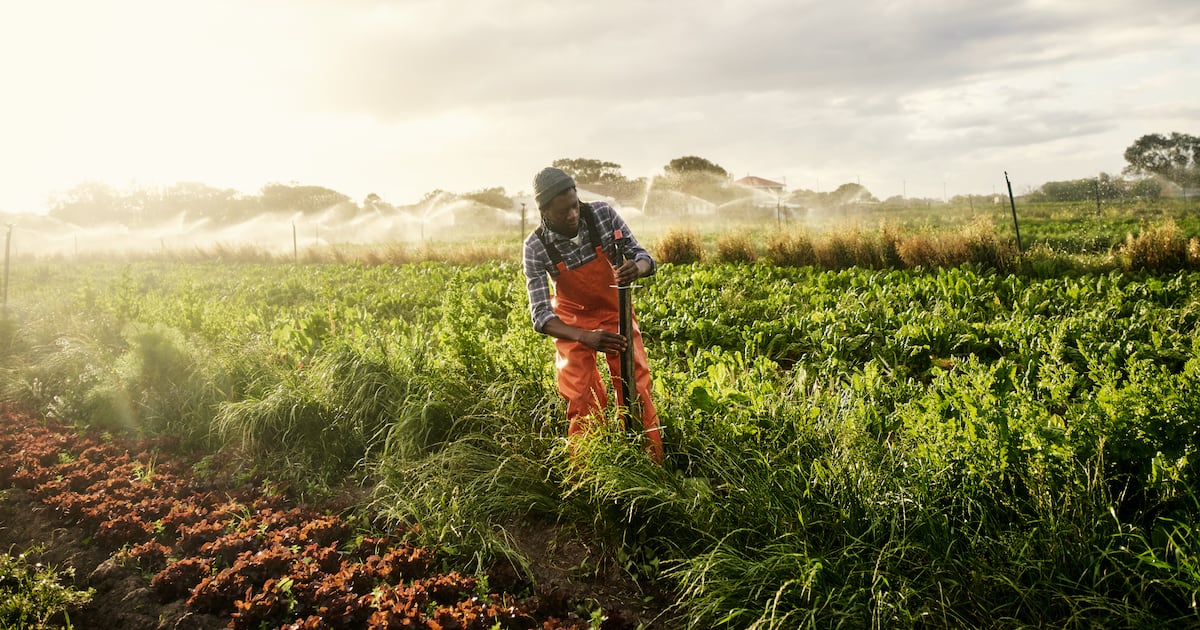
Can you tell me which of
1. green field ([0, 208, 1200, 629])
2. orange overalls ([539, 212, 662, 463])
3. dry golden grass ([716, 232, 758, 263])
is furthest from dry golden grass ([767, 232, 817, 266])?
orange overalls ([539, 212, 662, 463])

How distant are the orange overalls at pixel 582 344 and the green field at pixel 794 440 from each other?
0.21 metres

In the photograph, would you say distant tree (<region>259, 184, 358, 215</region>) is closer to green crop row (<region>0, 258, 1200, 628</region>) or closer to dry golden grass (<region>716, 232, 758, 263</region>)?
dry golden grass (<region>716, 232, 758, 263</region>)

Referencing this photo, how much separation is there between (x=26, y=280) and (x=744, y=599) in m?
24.3

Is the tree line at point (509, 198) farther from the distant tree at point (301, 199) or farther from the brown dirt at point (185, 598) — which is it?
the brown dirt at point (185, 598)

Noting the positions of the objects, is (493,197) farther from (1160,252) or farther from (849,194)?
(1160,252)

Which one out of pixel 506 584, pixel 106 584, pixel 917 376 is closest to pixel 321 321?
pixel 106 584

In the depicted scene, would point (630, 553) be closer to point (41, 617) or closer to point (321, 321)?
point (41, 617)

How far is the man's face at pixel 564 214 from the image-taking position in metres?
3.52

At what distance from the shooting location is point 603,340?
3434 millimetres

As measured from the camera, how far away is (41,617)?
3.08 m

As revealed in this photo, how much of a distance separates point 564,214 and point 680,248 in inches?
394

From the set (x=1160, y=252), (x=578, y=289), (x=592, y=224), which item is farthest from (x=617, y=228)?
(x=1160, y=252)

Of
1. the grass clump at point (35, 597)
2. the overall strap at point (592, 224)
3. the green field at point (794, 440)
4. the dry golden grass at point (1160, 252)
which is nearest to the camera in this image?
the green field at point (794, 440)

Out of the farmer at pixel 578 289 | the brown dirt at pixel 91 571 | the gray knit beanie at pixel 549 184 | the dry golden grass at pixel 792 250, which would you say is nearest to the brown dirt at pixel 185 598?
the brown dirt at pixel 91 571
